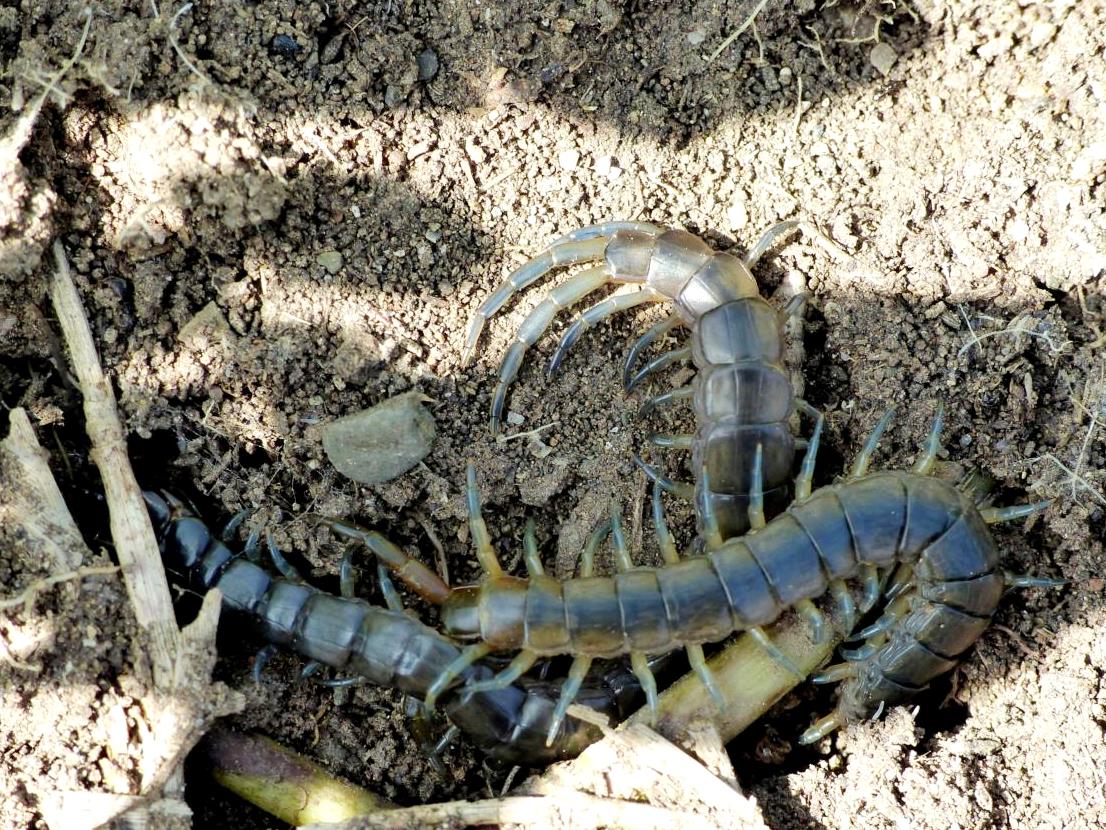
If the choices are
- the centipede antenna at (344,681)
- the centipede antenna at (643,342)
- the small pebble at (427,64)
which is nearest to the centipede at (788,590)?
the centipede antenna at (344,681)

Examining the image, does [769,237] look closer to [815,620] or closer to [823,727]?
[815,620]

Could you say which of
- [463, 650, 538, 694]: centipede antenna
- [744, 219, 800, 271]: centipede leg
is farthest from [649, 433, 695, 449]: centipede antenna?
[463, 650, 538, 694]: centipede antenna

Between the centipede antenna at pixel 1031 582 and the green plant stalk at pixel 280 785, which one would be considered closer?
the green plant stalk at pixel 280 785

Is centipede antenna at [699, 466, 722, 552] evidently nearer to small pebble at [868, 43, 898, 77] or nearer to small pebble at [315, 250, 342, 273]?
small pebble at [315, 250, 342, 273]

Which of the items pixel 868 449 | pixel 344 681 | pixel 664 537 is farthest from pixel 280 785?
pixel 868 449

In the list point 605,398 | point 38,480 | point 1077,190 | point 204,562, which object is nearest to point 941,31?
point 1077,190

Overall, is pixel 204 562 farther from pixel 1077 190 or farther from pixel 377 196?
pixel 1077 190

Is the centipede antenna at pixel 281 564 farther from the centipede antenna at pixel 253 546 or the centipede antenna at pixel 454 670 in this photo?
the centipede antenna at pixel 454 670
